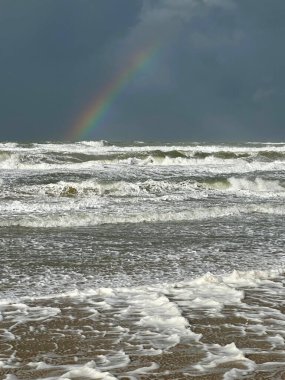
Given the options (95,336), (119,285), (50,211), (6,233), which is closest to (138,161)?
(50,211)

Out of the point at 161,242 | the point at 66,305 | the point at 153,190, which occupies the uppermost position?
the point at 153,190

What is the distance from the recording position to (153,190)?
20.6 m

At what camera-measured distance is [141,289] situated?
666cm

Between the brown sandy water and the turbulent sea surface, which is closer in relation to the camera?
the brown sandy water

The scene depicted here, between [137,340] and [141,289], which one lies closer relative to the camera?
[137,340]

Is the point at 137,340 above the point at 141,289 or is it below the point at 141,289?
below

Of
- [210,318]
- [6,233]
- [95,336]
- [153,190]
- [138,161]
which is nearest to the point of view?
[95,336]

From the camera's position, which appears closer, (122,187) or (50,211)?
(50,211)

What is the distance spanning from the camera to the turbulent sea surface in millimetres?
4199

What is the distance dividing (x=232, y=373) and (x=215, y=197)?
1451cm

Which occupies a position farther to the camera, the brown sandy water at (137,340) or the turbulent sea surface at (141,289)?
the turbulent sea surface at (141,289)

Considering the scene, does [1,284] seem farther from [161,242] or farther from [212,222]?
[212,222]

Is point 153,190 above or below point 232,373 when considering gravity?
above

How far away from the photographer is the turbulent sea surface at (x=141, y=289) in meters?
4.20
